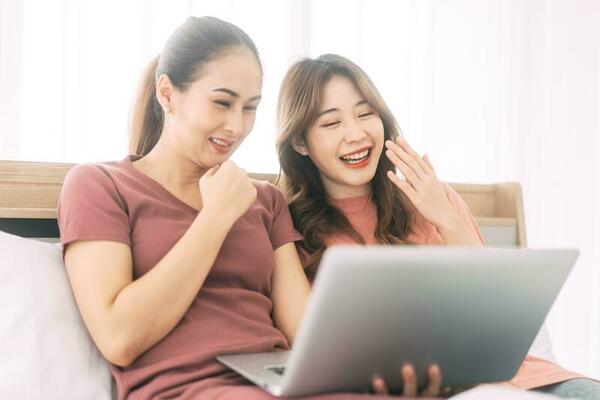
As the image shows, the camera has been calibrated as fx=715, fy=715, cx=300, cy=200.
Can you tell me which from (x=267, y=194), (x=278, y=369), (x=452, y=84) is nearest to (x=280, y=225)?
(x=267, y=194)

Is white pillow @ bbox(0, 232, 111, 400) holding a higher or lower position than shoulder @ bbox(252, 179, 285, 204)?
lower

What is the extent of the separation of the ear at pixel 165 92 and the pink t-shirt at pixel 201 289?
117 millimetres

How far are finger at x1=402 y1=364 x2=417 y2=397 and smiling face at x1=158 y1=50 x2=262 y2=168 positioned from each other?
57 centimetres

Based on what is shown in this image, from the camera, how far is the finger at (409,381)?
35.9 inches

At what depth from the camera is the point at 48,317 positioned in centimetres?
116

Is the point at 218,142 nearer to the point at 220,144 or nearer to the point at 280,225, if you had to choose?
the point at 220,144

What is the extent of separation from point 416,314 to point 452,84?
1.98m

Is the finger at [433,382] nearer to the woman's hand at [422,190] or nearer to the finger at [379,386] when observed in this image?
the finger at [379,386]

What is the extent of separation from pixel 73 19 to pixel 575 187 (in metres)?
1.95

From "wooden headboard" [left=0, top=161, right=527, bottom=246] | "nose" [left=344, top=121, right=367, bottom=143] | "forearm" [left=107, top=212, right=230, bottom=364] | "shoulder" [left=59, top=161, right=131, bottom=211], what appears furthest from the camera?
"nose" [left=344, top=121, right=367, bottom=143]

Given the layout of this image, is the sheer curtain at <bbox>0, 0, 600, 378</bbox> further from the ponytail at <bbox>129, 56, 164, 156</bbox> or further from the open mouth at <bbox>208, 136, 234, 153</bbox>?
the open mouth at <bbox>208, 136, 234, 153</bbox>

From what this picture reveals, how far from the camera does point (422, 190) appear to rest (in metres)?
1.55

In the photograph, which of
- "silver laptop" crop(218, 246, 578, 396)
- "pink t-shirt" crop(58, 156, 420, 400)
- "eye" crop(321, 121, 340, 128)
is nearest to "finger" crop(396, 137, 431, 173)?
"eye" crop(321, 121, 340, 128)

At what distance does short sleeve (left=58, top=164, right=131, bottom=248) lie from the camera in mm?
1118
